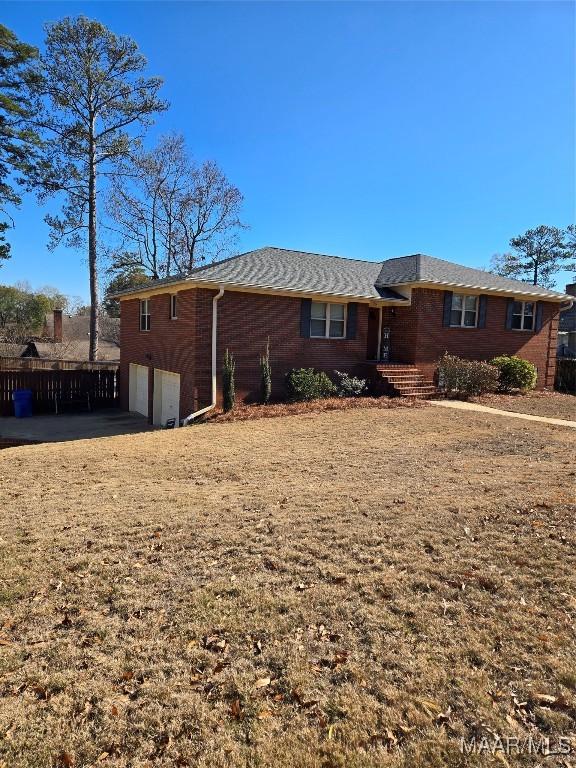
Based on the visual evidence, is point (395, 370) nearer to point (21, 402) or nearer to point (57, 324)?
point (21, 402)

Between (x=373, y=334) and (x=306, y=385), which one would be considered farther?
(x=373, y=334)

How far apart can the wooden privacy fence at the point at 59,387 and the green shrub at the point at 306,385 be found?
8.85 metres

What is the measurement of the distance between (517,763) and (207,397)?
37.2 feet

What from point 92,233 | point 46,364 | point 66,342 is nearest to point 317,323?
point 46,364

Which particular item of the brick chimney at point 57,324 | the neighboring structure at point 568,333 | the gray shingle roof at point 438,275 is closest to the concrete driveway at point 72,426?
the gray shingle roof at point 438,275

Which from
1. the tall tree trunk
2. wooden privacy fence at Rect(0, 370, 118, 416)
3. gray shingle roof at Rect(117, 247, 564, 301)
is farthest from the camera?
the tall tree trunk

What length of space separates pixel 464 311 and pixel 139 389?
12420 mm

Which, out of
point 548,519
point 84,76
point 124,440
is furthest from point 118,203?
point 548,519

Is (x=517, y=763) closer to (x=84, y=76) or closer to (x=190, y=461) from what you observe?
(x=190, y=461)

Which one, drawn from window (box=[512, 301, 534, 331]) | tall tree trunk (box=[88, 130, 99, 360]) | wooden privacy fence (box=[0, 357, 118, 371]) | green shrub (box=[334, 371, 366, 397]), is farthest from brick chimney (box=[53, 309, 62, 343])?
window (box=[512, 301, 534, 331])

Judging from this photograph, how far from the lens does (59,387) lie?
687 inches

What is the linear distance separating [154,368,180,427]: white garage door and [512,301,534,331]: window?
13.0 metres

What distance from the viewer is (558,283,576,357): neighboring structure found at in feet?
109

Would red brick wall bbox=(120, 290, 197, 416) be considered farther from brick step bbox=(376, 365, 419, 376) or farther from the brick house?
brick step bbox=(376, 365, 419, 376)
